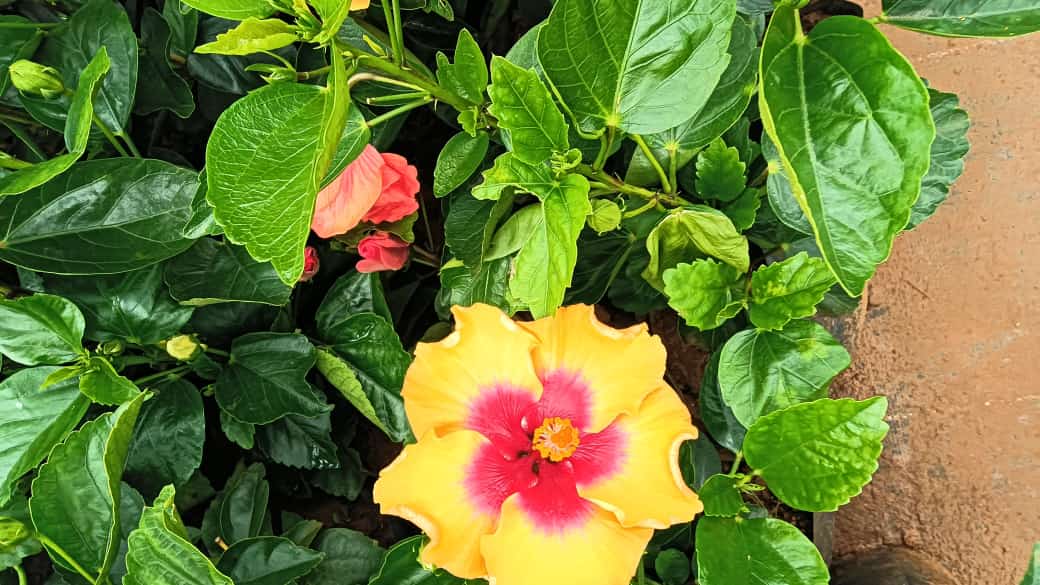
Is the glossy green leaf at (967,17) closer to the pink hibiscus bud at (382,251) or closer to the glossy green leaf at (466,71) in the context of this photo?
the glossy green leaf at (466,71)

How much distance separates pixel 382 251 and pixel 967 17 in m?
0.69

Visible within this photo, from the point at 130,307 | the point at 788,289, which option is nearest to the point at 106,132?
the point at 130,307

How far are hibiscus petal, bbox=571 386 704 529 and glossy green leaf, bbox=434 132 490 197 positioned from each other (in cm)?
31

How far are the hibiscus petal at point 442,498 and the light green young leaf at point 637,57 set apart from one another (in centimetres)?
36

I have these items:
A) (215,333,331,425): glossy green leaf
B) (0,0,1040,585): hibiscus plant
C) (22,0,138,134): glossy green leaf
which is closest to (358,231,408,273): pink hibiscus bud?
(0,0,1040,585): hibiscus plant

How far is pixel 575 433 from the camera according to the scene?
92 cm

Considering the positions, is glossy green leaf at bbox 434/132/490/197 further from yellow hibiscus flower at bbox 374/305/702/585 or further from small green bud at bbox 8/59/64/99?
small green bud at bbox 8/59/64/99

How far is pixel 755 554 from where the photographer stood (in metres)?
0.92

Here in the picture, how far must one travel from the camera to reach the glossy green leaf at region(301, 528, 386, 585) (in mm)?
1172

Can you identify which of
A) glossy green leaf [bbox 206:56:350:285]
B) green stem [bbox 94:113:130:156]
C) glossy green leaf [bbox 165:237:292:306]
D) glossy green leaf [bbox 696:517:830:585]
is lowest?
glossy green leaf [bbox 696:517:830:585]

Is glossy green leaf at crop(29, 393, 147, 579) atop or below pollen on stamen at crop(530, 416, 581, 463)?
below

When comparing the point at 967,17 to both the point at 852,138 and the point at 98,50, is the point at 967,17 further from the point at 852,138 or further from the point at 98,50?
the point at 98,50

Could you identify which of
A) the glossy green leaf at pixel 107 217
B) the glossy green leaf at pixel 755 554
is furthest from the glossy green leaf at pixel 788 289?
the glossy green leaf at pixel 107 217

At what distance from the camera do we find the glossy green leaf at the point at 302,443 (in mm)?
1240
